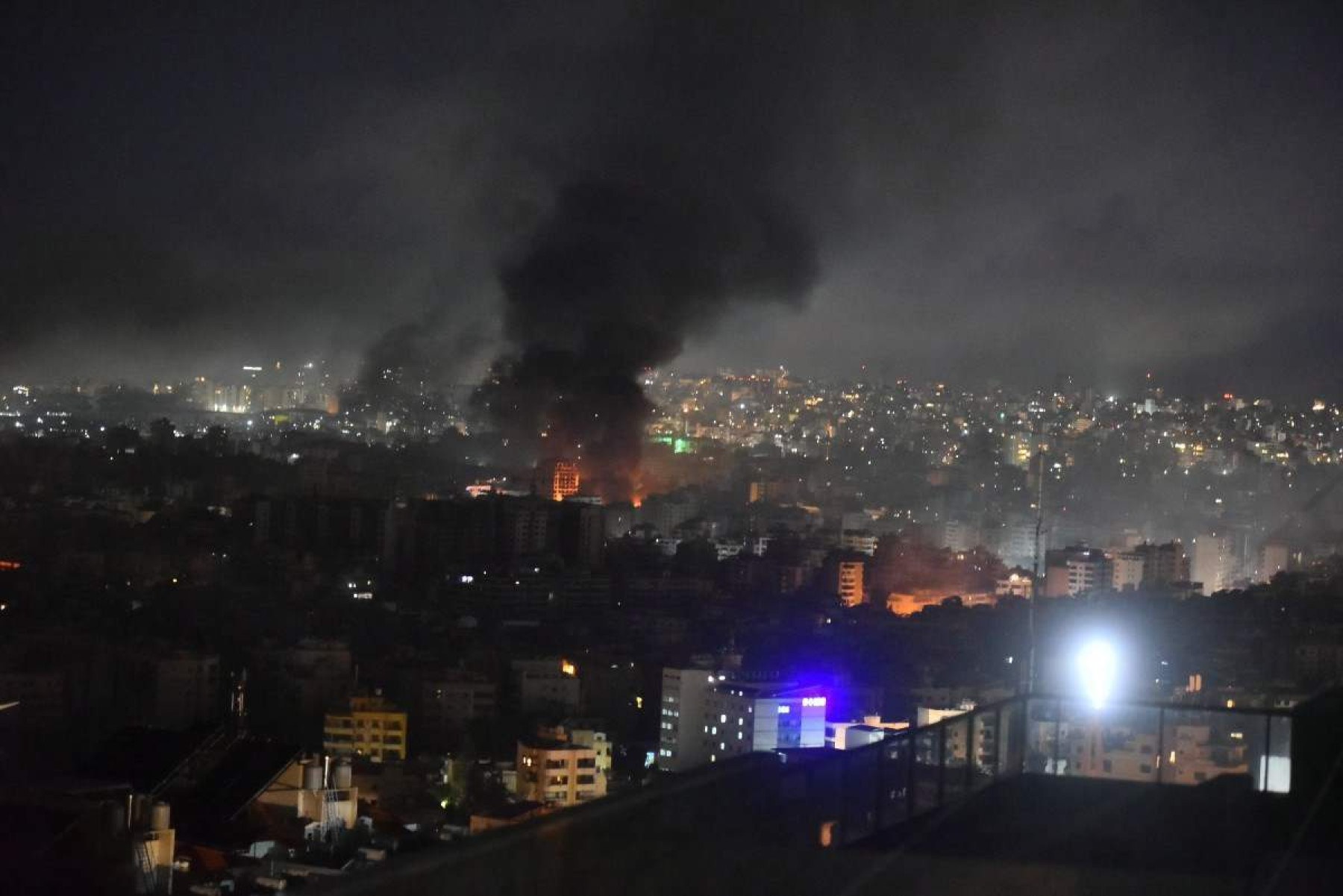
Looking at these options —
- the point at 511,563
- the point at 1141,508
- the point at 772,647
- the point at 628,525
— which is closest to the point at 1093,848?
the point at 772,647

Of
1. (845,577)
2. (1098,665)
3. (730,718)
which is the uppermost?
(845,577)

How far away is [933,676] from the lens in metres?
9.74

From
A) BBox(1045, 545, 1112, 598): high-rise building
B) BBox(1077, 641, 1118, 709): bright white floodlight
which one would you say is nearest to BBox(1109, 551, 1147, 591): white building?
BBox(1045, 545, 1112, 598): high-rise building

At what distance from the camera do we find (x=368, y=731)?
30.7ft

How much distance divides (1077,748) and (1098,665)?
11.8 feet

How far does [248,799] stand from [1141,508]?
1402cm

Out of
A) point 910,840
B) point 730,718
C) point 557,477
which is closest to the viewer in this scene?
point 910,840

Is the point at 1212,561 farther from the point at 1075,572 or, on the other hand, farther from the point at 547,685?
the point at 547,685

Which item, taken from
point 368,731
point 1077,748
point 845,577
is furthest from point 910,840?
point 845,577

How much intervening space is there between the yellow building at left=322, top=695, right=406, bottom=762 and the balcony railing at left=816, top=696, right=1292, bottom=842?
5505mm

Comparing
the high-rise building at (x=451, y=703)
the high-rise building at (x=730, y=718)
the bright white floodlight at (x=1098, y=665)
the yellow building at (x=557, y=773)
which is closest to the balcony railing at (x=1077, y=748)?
the bright white floodlight at (x=1098, y=665)

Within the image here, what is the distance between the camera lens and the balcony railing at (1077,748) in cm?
325

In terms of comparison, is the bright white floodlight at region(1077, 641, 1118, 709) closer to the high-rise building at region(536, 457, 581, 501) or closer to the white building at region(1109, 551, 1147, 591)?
the white building at region(1109, 551, 1147, 591)

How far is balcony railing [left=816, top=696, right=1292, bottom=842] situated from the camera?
128 inches
